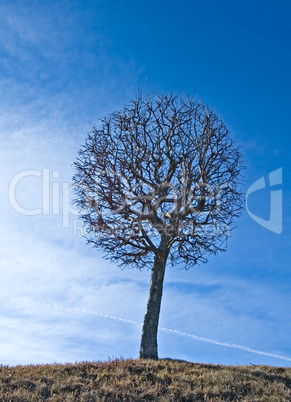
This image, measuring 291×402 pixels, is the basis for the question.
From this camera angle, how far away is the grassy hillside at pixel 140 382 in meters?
12.4

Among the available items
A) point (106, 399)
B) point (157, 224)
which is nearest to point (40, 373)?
point (106, 399)

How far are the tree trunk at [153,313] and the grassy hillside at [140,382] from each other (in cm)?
120

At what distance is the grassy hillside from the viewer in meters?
12.4

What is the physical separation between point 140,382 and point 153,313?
4.50 m

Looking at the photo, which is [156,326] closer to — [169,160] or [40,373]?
[40,373]

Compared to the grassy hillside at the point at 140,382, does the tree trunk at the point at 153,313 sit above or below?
above

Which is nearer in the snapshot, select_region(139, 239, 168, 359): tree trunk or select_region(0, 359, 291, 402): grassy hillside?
select_region(0, 359, 291, 402): grassy hillside

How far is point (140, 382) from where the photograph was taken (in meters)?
13.6

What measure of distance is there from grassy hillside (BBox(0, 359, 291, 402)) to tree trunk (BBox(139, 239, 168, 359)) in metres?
1.20

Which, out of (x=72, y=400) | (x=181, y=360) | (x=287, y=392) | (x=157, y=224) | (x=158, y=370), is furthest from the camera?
(x=157, y=224)

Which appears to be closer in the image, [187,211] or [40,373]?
[40,373]

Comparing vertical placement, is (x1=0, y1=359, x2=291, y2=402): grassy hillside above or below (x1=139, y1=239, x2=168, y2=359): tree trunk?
below

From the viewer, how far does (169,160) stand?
19.7 metres

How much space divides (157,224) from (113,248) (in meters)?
2.29
